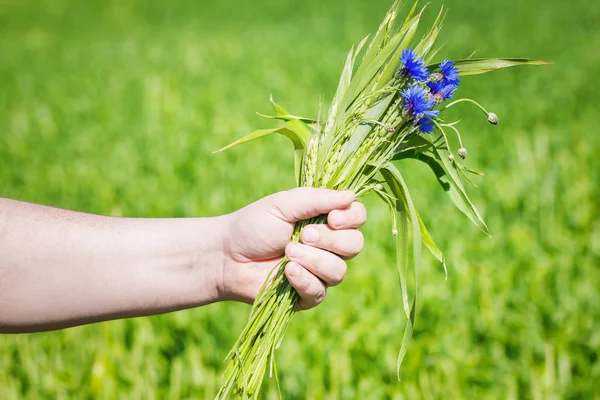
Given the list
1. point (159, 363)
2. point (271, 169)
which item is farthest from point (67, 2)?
point (159, 363)

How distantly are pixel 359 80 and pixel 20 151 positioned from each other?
533 centimetres

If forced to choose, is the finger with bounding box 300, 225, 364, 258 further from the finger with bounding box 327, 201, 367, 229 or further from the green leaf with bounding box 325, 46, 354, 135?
the green leaf with bounding box 325, 46, 354, 135

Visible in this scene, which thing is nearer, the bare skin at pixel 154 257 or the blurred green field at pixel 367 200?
the bare skin at pixel 154 257

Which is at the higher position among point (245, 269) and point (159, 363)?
point (245, 269)

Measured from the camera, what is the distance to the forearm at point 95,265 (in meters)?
1.86

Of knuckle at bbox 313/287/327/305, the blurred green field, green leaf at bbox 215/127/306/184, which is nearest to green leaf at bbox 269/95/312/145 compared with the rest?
green leaf at bbox 215/127/306/184

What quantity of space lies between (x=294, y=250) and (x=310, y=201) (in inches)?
6.0

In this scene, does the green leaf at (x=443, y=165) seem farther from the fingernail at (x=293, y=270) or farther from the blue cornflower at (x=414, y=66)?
the fingernail at (x=293, y=270)

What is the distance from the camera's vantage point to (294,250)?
181cm

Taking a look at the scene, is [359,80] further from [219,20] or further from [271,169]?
[219,20]

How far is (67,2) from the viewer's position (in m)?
21.6

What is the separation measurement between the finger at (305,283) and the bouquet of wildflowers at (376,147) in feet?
0.18

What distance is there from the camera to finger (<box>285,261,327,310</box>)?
1784mm

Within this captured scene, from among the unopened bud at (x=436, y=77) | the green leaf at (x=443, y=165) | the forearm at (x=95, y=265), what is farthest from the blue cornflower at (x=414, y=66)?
the forearm at (x=95, y=265)
